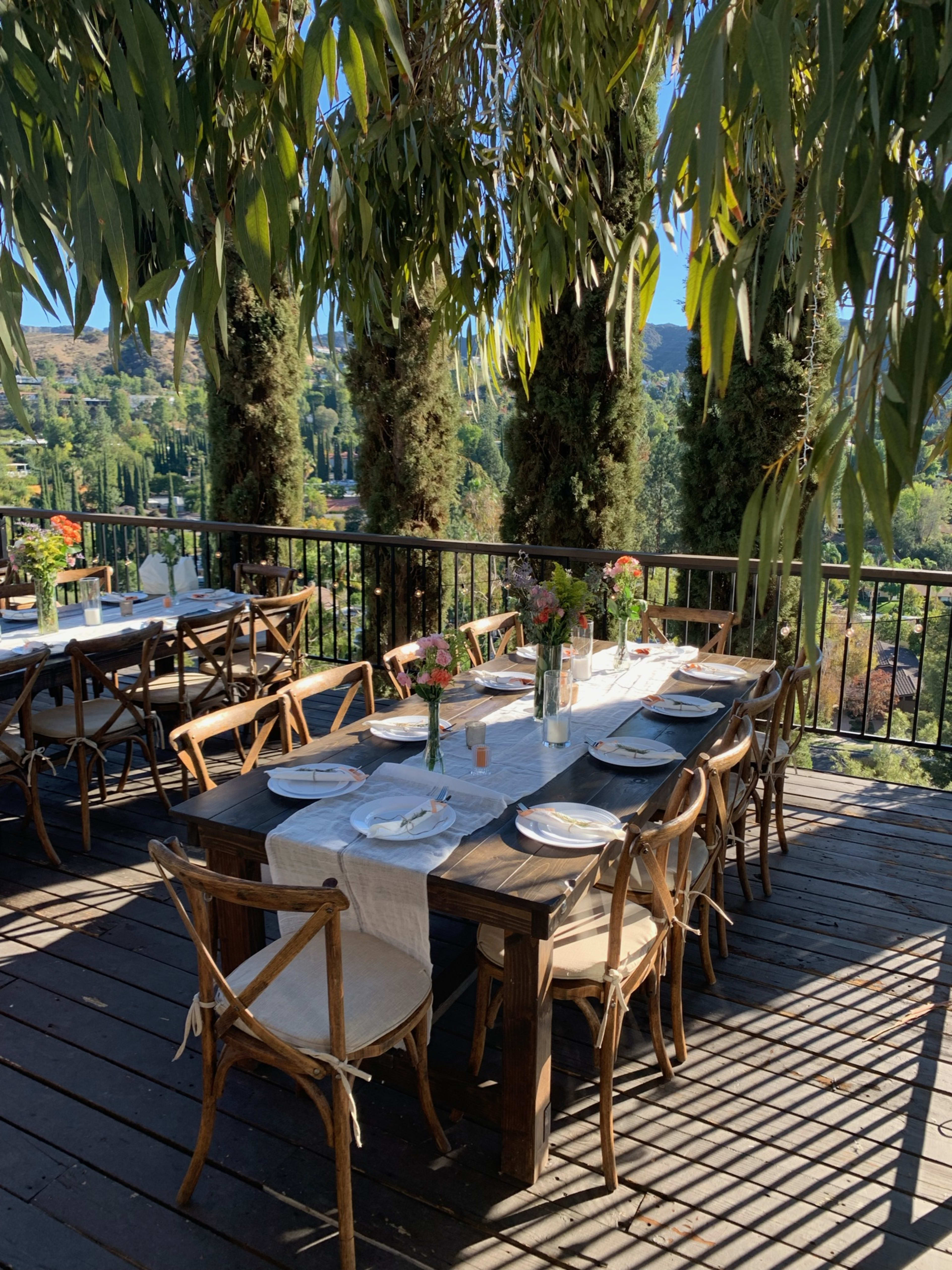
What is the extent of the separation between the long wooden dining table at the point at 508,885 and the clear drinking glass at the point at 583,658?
0.82m

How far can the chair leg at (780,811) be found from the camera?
350cm

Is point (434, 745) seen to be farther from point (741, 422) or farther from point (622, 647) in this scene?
point (741, 422)

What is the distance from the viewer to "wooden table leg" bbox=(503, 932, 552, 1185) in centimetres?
192

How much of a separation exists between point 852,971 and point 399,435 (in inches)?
232

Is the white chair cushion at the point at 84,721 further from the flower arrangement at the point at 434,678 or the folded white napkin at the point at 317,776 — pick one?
the flower arrangement at the point at 434,678

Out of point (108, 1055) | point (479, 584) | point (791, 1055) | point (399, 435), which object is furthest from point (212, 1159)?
point (479, 584)

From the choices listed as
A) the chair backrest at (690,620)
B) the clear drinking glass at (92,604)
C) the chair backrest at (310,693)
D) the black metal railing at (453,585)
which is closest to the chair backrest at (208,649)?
the clear drinking glass at (92,604)

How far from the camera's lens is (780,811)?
3559 millimetres

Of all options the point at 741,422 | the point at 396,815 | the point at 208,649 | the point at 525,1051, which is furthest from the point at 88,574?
the point at 741,422

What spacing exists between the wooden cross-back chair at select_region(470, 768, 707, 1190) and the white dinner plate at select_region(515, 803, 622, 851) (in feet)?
0.27

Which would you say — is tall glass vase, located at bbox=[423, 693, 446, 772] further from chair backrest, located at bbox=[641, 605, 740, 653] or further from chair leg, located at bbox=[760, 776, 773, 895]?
chair backrest, located at bbox=[641, 605, 740, 653]

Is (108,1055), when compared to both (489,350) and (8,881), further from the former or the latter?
(489,350)

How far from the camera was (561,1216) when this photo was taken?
6.22 ft

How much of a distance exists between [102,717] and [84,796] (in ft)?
1.49
